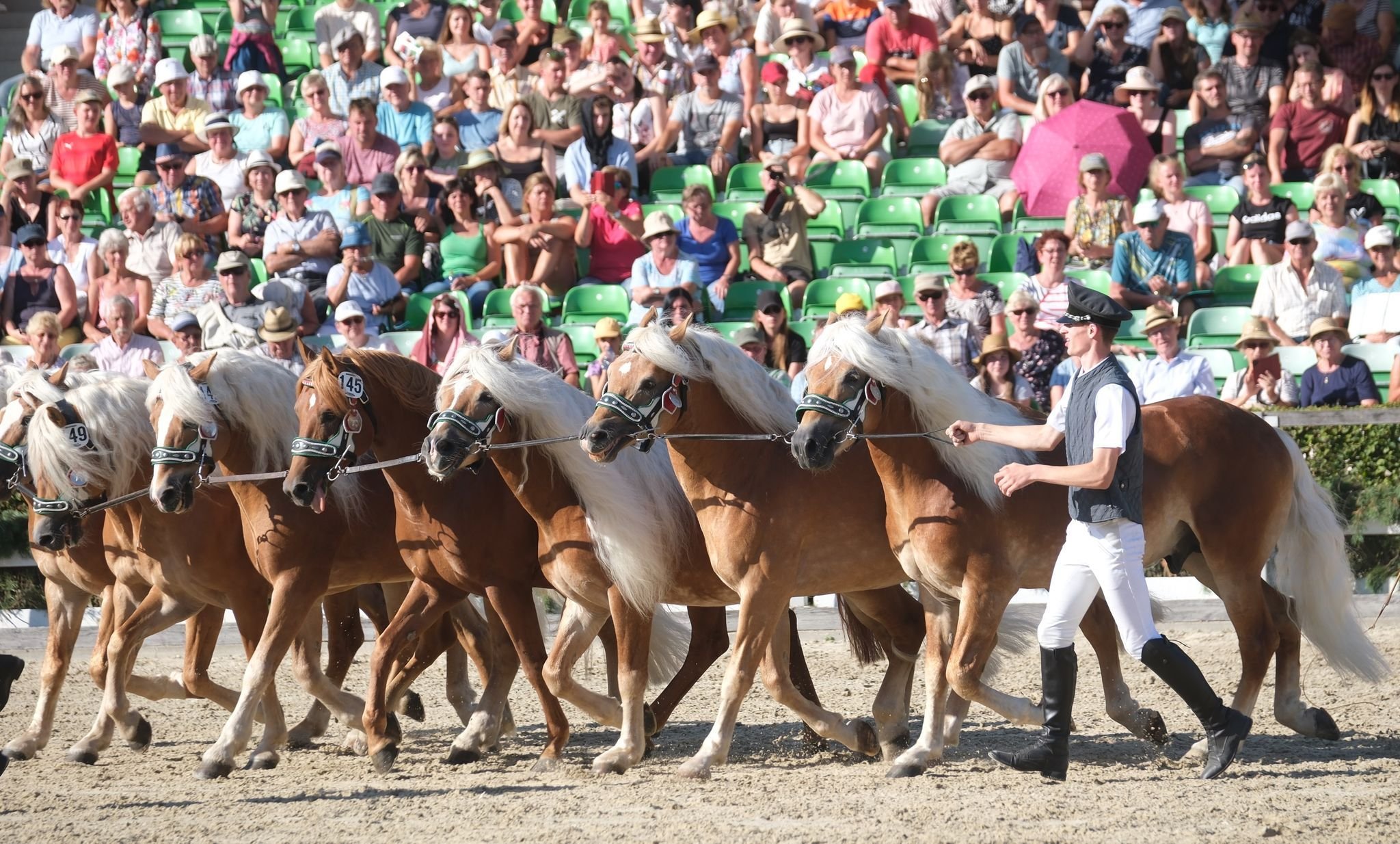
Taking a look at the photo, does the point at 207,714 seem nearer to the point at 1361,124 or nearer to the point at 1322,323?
the point at 1322,323

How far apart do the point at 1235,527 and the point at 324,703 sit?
4.20 meters

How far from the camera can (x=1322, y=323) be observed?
10.9 meters

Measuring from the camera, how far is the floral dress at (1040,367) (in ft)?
35.6

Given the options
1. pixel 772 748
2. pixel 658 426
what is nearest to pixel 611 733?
pixel 772 748

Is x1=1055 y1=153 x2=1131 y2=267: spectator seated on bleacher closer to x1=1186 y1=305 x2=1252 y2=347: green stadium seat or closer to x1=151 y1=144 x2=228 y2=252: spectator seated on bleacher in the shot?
x1=1186 y1=305 x2=1252 y2=347: green stadium seat

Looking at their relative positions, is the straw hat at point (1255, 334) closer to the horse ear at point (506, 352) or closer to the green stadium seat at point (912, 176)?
the green stadium seat at point (912, 176)

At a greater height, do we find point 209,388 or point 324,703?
point 209,388

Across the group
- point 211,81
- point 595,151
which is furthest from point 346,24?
point 595,151

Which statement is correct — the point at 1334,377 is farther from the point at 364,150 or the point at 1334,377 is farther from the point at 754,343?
Answer: the point at 364,150

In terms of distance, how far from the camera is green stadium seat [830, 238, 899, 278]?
509 inches

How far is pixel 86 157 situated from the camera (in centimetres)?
1481

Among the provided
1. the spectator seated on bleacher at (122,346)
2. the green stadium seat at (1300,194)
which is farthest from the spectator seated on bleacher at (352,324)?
the green stadium seat at (1300,194)

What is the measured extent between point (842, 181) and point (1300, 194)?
144 inches

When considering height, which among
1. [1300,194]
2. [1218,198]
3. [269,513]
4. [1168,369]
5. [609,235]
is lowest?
[269,513]
